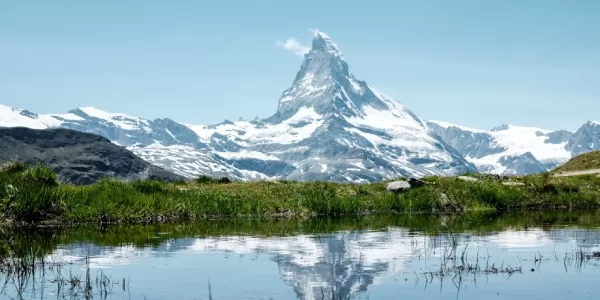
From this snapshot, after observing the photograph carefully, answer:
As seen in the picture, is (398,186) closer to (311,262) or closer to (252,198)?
(252,198)

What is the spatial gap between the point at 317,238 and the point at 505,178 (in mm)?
34199

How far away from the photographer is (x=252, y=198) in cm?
4738

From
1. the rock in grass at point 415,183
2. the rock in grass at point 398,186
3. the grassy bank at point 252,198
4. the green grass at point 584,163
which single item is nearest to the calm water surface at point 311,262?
the grassy bank at point 252,198

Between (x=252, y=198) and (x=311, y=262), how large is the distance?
907 inches

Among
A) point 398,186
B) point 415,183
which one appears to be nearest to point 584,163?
point 415,183

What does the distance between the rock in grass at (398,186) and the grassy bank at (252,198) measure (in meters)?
0.69

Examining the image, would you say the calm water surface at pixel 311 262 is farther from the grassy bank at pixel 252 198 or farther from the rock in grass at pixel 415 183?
the rock in grass at pixel 415 183

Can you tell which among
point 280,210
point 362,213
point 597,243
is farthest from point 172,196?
point 597,243

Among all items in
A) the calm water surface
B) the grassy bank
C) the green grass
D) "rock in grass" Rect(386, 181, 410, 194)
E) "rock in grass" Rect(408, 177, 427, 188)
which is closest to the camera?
the calm water surface

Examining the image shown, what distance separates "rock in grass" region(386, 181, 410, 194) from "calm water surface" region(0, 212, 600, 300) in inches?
573

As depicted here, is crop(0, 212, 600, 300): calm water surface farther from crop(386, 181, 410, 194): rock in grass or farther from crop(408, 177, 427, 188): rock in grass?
crop(408, 177, 427, 188): rock in grass

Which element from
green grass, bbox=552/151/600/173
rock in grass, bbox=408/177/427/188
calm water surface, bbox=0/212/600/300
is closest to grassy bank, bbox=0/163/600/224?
rock in grass, bbox=408/177/427/188

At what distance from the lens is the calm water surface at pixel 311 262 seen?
63.9 ft

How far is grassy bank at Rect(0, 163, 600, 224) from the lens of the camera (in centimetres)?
3869
